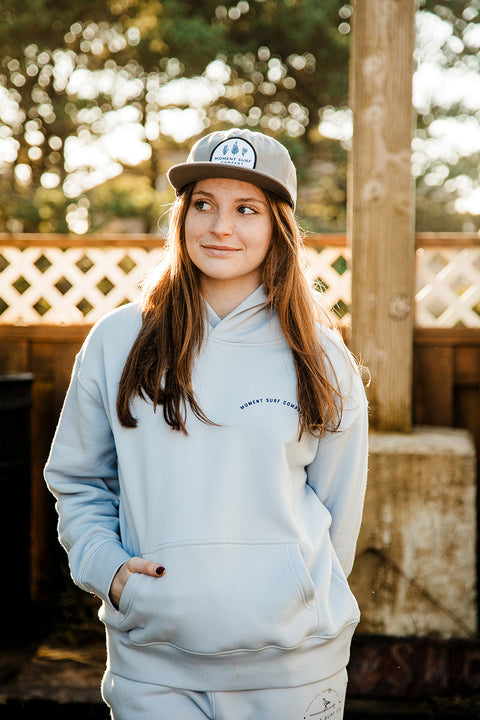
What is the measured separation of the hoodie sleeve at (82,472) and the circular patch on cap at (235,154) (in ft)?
1.74

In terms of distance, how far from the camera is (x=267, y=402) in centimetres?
158

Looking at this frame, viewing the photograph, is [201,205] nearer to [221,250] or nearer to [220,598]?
[221,250]

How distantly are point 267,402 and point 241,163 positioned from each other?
0.51 m

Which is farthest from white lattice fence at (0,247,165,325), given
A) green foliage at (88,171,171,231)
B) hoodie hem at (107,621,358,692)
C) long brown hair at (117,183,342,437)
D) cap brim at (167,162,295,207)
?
green foliage at (88,171,171,231)

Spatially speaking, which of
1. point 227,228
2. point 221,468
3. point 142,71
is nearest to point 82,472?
point 221,468

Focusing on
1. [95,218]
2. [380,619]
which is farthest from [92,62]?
[380,619]

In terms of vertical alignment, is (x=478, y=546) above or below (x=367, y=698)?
above

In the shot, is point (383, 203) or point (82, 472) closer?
point (82, 472)

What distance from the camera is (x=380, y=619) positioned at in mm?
3732

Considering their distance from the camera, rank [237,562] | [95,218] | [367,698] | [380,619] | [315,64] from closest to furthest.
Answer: [237,562], [367,698], [380,619], [95,218], [315,64]

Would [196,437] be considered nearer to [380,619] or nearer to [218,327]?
[218,327]

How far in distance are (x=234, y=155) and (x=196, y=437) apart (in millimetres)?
600

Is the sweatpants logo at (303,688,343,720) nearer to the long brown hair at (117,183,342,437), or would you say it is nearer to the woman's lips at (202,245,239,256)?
the long brown hair at (117,183,342,437)

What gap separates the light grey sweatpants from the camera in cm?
149
